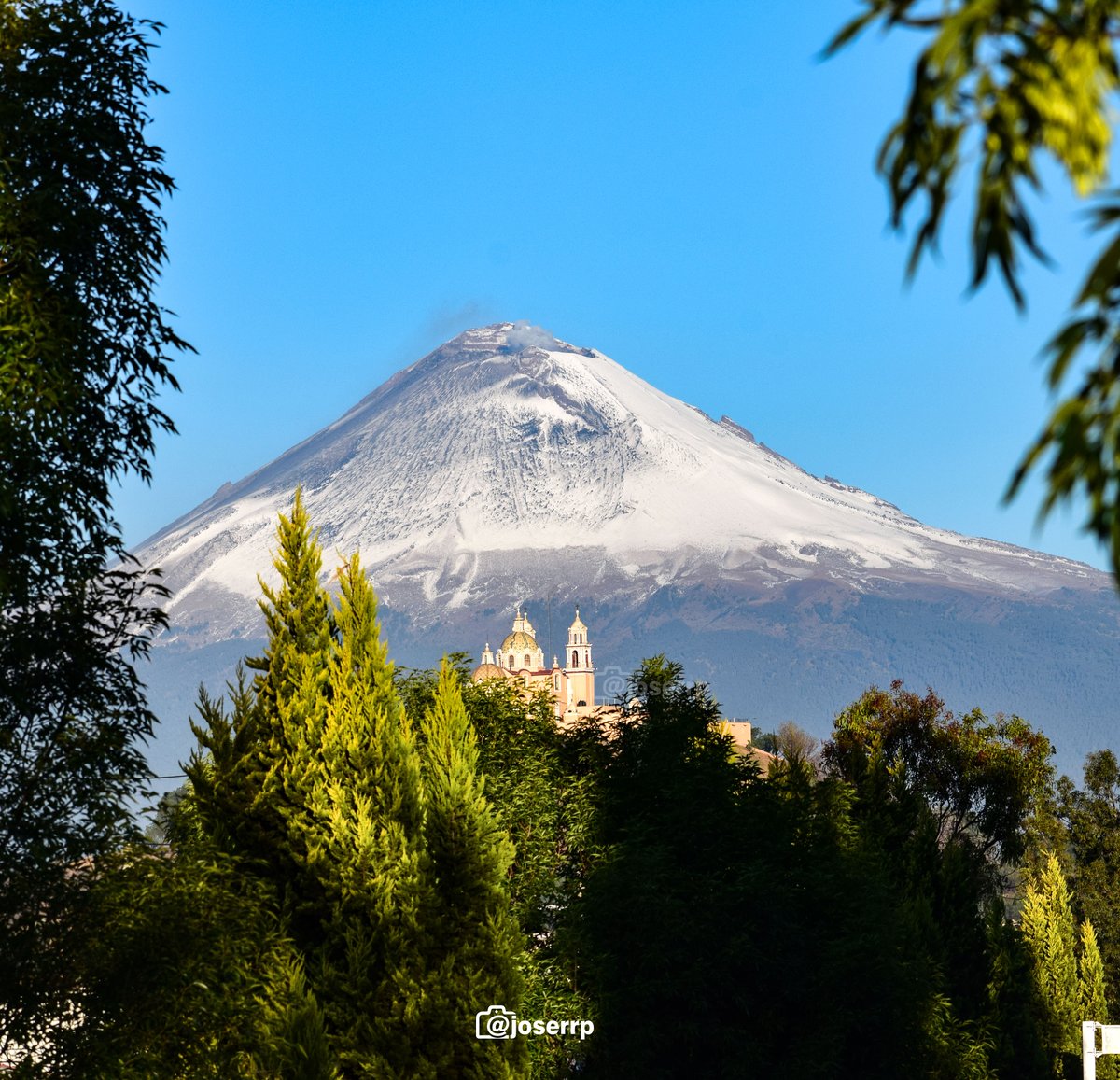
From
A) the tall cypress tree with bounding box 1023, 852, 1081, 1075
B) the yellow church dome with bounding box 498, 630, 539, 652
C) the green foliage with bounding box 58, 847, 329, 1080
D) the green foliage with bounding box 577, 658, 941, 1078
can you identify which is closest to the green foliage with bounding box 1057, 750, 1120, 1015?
the tall cypress tree with bounding box 1023, 852, 1081, 1075

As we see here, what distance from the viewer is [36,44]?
47.2 feet

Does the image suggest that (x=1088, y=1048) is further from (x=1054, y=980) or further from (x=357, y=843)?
(x=1054, y=980)

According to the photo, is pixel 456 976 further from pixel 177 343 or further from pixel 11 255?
pixel 11 255

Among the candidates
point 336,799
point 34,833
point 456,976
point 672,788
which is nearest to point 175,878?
point 34,833

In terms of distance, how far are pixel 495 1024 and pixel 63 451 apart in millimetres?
10417

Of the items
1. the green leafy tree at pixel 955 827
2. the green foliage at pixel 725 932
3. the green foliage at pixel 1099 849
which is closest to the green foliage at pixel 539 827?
the green foliage at pixel 725 932

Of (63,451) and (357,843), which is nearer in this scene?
(63,451)

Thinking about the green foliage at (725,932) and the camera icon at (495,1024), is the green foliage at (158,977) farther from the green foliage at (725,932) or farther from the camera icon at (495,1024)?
the green foliage at (725,932)

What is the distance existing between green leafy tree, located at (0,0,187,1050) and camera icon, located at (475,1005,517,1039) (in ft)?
25.2

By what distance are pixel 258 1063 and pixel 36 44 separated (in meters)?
11.4

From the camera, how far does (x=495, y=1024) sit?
20.3 metres

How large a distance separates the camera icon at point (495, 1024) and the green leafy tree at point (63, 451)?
302 inches

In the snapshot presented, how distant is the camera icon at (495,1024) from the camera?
20.2 meters

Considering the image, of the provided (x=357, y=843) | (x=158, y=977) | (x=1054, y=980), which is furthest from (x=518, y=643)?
(x=158, y=977)
